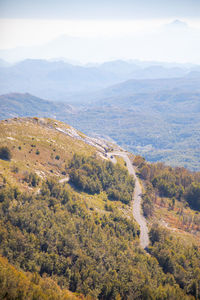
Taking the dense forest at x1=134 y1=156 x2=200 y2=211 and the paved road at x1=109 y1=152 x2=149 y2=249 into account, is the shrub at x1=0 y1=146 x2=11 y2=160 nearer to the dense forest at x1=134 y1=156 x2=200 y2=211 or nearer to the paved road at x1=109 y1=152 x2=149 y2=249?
the paved road at x1=109 y1=152 x2=149 y2=249

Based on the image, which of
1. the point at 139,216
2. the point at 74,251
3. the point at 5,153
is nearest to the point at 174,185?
the point at 139,216

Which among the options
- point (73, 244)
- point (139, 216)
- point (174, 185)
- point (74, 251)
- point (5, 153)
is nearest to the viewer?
point (74, 251)

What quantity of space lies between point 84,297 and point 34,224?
22.4 meters

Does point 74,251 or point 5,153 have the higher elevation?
point 5,153

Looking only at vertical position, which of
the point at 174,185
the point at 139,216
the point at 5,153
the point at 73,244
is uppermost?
the point at 5,153

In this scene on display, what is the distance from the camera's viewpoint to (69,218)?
76.7m

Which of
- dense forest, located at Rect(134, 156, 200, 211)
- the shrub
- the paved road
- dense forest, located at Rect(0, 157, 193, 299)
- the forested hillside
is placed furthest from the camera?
dense forest, located at Rect(134, 156, 200, 211)

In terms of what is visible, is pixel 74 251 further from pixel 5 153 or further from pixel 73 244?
pixel 5 153

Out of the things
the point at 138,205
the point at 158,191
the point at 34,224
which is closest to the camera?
the point at 34,224

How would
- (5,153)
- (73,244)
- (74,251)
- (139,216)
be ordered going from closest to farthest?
1. (74,251)
2. (73,244)
3. (5,153)
4. (139,216)

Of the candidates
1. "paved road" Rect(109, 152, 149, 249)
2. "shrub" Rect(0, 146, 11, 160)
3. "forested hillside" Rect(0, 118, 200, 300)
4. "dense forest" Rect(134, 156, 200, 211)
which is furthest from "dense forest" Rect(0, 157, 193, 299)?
"dense forest" Rect(134, 156, 200, 211)

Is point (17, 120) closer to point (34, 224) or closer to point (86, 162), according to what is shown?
point (86, 162)

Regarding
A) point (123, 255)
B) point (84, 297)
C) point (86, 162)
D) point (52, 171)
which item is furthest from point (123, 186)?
point (84, 297)

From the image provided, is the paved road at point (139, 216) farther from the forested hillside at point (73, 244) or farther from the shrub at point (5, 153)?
the shrub at point (5, 153)
